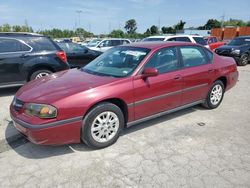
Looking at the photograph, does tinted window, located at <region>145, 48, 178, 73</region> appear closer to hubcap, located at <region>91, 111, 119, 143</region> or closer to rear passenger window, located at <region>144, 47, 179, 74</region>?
rear passenger window, located at <region>144, 47, 179, 74</region>

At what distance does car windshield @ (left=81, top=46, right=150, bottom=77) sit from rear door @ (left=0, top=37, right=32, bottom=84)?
2.58 metres

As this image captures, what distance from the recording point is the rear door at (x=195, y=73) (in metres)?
4.26

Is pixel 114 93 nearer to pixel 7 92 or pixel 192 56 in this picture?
pixel 192 56

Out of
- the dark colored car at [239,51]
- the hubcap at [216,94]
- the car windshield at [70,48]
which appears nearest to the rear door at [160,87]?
the hubcap at [216,94]

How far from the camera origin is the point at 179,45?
4.31m

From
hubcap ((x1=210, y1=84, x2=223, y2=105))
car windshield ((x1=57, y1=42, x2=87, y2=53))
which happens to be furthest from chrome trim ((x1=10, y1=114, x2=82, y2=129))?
car windshield ((x1=57, y1=42, x2=87, y2=53))

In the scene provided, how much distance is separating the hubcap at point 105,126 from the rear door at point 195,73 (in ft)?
5.08

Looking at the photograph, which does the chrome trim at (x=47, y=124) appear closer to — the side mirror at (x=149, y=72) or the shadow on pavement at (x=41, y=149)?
the shadow on pavement at (x=41, y=149)

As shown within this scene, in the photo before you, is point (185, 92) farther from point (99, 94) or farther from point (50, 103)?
point (50, 103)

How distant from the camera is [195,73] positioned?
4371 millimetres

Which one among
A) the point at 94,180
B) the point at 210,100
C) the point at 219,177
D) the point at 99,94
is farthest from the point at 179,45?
the point at 94,180

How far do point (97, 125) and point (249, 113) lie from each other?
11.2ft

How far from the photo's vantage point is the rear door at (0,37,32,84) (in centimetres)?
575

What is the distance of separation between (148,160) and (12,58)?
14.8 feet
